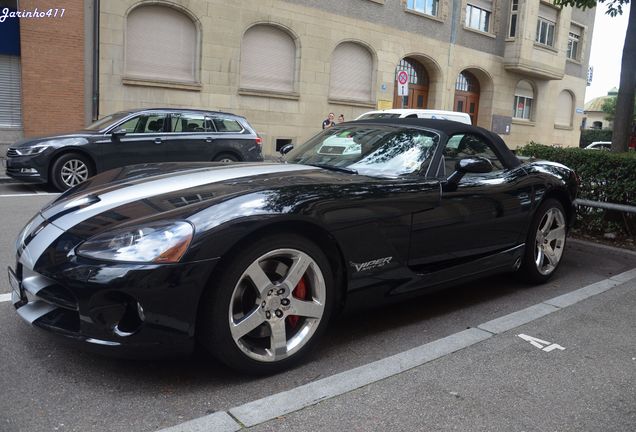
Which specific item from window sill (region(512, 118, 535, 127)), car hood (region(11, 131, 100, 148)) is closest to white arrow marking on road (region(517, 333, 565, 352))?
car hood (region(11, 131, 100, 148))

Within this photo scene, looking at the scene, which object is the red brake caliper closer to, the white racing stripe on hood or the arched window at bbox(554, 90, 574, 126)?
the white racing stripe on hood

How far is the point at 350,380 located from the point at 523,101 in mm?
30683

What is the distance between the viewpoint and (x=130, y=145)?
1079cm

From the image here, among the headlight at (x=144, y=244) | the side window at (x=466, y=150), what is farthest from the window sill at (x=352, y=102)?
the headlight at (x=144, y=244)

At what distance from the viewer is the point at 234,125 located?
12.5 m

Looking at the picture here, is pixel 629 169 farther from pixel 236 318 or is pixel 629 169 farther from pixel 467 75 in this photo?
pixel 467 75

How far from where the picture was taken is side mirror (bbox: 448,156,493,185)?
13.3 feet

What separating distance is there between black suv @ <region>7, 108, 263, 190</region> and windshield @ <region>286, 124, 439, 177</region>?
22.7 feet

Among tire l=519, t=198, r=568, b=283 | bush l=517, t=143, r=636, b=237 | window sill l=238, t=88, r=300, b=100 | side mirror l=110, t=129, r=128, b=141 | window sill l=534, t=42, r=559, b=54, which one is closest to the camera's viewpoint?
tire l=519, t=198, r=568, b=283

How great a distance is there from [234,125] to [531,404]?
409 inches

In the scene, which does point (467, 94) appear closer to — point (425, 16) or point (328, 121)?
point (425, 16)

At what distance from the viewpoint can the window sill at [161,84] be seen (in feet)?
52.4

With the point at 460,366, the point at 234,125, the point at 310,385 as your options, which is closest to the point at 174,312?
the point at 310,385

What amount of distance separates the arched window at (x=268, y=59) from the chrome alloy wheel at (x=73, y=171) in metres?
8.82
